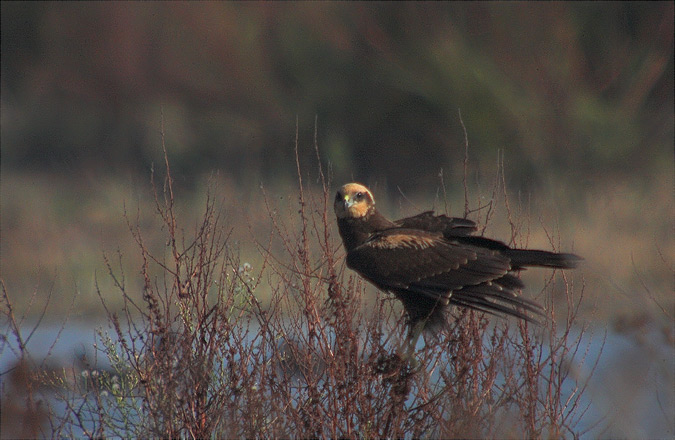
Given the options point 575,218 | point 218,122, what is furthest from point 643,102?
point 218,122

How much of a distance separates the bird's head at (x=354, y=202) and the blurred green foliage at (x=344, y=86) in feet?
27.3

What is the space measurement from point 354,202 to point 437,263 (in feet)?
1.88

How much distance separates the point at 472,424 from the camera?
12.2ft

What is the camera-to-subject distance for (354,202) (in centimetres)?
480

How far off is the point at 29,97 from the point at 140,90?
228 centimetres

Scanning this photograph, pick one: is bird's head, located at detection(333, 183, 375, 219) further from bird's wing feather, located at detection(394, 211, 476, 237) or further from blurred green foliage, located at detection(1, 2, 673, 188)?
blurred green foliage, located at detection(1, 2, 673, 188)

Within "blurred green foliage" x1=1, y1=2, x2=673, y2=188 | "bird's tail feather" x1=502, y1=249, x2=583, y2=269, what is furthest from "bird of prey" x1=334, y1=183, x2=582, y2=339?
"blurred green foliage" x1=1, y1=2, x2=673, y2=188

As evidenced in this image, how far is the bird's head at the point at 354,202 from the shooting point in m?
4.80

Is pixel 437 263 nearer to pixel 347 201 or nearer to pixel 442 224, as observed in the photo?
pixel 442 224

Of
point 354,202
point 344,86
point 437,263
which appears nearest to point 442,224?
point 437,263

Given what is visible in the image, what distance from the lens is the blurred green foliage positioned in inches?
554

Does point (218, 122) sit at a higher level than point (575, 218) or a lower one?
higher

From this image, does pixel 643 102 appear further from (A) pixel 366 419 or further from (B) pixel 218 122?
(A) pixel 366 419

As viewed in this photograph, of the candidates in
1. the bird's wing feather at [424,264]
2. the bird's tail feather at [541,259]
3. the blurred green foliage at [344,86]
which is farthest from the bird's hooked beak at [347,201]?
the blurred green foliage at [344,86]
